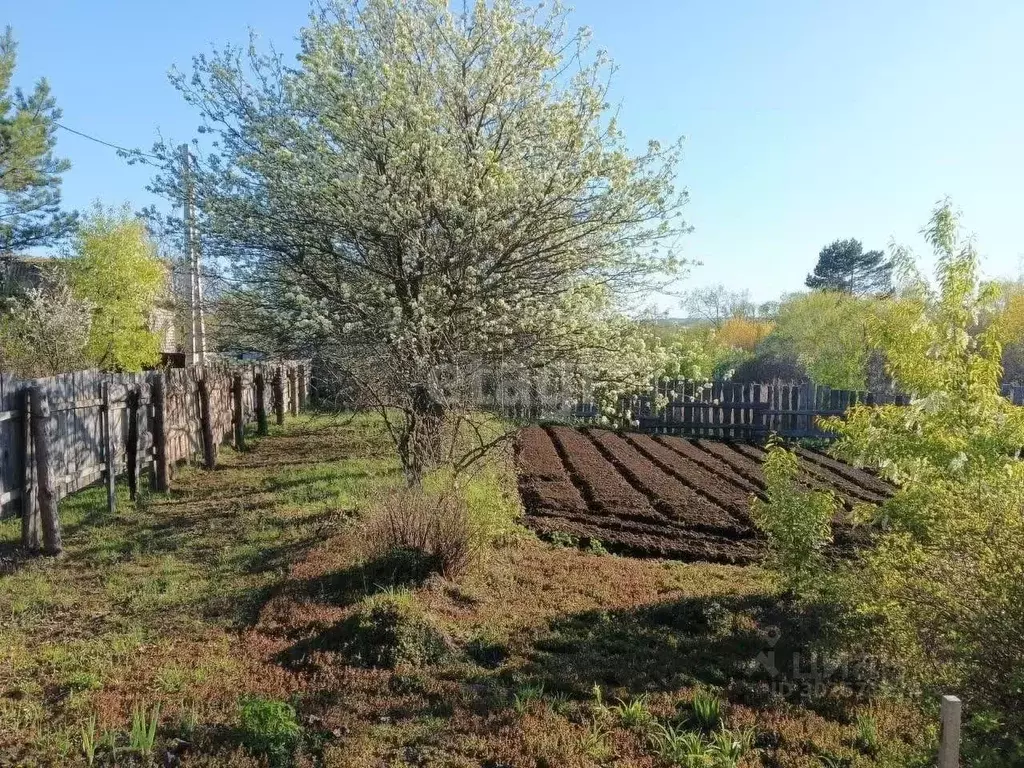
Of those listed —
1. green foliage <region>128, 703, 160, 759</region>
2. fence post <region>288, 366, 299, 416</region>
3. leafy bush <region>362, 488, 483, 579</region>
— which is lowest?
green foliage <region>128, 703, 160, 759</region>

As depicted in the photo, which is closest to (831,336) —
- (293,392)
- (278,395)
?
(293,392)

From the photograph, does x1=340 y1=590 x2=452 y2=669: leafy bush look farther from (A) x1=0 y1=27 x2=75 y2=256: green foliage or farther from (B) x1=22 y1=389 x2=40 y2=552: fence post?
(A) x1=0 y1=27 x2=75 y2=256: green foliage

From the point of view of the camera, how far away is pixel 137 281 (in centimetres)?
2217

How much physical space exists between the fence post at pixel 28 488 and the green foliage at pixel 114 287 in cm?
1622

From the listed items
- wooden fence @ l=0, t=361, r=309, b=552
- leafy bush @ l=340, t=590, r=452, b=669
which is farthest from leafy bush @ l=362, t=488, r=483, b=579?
wooden fence @ l=0, t=361, r=309, b=552

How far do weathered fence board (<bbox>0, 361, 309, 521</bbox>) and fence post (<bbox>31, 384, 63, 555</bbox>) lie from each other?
0.07 meters

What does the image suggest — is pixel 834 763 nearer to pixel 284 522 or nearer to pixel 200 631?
pixel 200 631

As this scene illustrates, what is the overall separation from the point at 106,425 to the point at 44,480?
1.67m

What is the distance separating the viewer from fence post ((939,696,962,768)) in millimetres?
2275

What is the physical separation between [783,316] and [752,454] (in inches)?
1087

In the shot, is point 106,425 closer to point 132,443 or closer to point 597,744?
point 132,443

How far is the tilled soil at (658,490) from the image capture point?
803cm

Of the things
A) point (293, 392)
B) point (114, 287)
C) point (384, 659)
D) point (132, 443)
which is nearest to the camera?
point (384, 659)

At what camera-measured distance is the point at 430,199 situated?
7988mm
